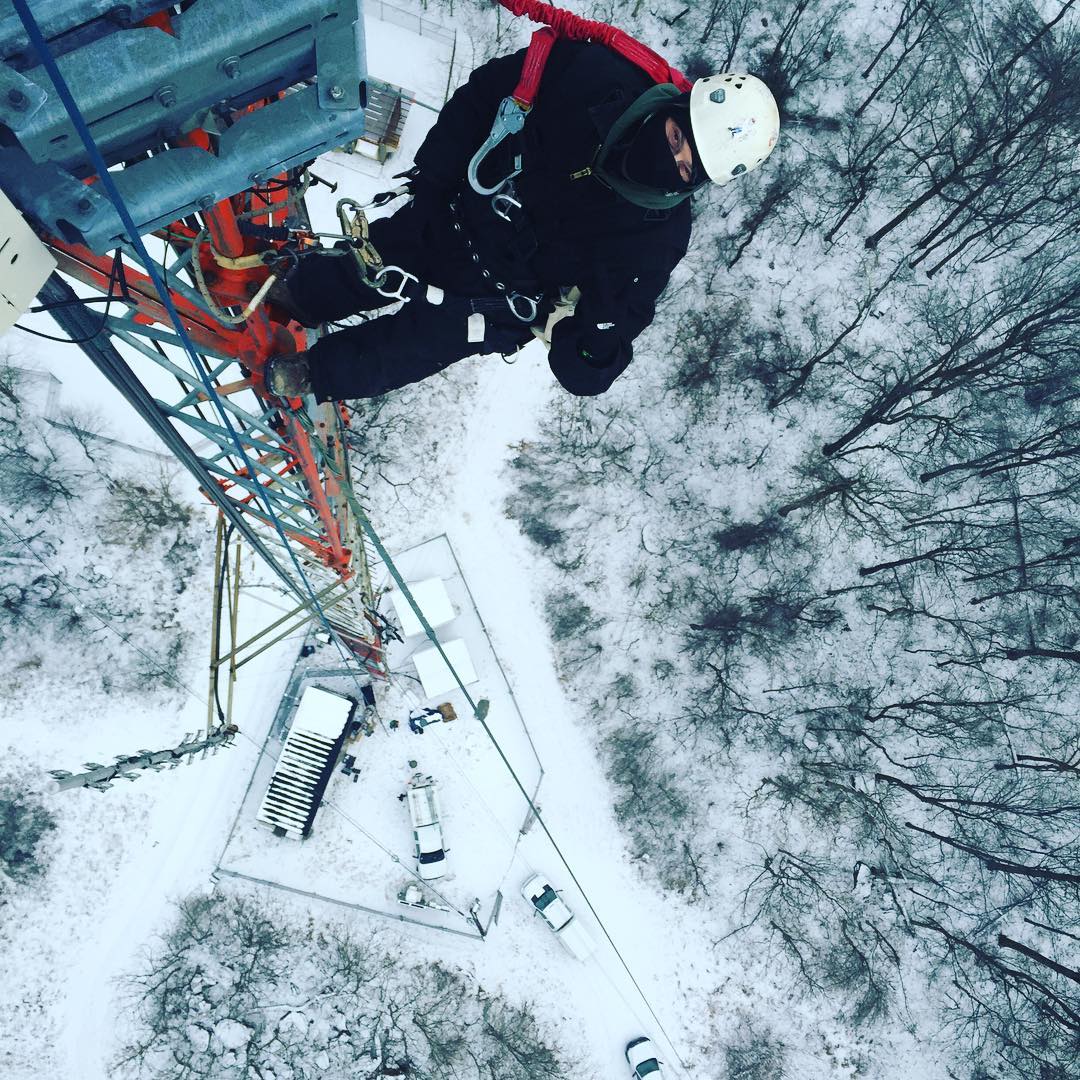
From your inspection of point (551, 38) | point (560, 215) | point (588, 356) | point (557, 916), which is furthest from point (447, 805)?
point (551, 38)

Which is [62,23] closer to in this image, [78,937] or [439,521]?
[439,521]

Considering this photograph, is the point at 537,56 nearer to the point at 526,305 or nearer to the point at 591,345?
the point at 526,305

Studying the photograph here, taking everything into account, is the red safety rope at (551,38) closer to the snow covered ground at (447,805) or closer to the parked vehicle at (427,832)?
the snow covered ground at (447,805)

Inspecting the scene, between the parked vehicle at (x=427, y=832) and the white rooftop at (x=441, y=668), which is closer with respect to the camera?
the parked vehicle at (x=427, y=832)

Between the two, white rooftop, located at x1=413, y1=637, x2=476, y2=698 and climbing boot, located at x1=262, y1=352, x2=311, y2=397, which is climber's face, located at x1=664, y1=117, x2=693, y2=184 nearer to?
climbing boot, located at x1=262, y1=352, x2=311, y2=397

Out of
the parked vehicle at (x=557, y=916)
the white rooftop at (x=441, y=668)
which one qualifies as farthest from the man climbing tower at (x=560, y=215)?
the parked vehicle at (x=557, y=916)

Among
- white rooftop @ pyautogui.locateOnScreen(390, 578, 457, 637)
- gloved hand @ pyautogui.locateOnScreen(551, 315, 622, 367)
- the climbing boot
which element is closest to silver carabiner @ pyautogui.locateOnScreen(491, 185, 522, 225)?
gloved hand @ pyautogui.locateOnScreen(551, 315, 622, 367)
